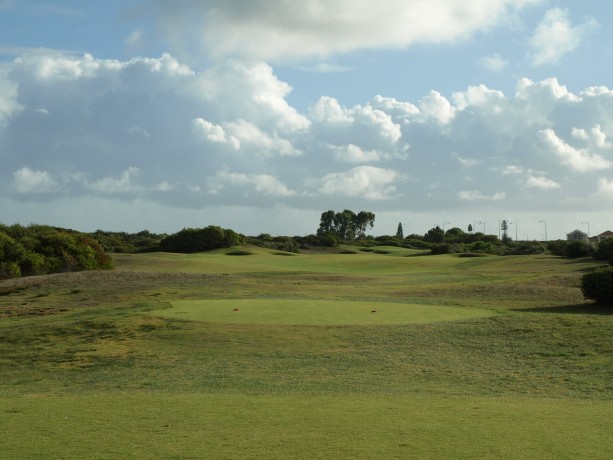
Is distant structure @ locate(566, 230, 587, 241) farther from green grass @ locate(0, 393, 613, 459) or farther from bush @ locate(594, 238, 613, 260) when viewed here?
green grass @ locate(0, 393, 613, 459)

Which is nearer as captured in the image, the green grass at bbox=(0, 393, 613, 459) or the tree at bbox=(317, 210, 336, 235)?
the green grass at bbox=(0, 393, 613, 459)

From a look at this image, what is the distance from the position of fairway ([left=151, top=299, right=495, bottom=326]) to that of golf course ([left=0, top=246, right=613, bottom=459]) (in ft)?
0.36

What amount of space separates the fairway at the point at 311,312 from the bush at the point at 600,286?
186 inches

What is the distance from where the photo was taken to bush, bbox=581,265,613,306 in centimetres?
2967

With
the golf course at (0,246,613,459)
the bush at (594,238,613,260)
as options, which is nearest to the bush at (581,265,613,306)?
the golf course at (0,246,613,459)

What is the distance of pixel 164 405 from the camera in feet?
43.1

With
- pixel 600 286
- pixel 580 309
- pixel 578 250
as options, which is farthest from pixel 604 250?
pixel 580 309

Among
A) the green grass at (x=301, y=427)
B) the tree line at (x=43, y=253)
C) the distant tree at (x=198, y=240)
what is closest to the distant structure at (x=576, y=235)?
the distant tree at (x=198, y=240)

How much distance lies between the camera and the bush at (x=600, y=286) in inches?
1168

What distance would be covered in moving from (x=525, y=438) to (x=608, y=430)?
1.41 meters

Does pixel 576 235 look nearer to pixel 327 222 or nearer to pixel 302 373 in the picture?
pixel 327 222

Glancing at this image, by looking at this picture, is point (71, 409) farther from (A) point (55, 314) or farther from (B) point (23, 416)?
(A) point (55, 314)

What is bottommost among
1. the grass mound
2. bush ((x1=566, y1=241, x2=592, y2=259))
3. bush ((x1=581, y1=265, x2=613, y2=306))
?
bush ((x1=581, y1=265, x2=613, y2=306))

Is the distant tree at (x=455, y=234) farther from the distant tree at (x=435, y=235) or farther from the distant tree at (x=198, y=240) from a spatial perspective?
the distant tree at (x=198, y=240)
